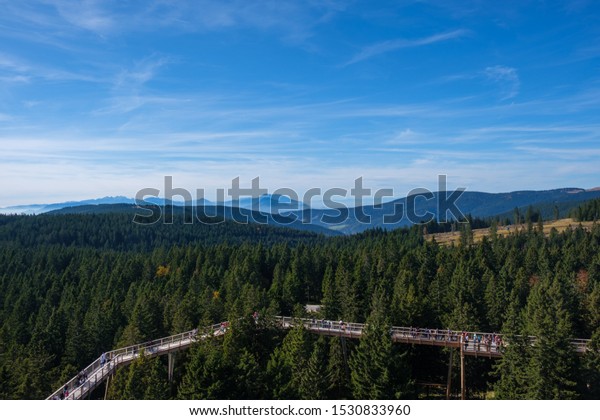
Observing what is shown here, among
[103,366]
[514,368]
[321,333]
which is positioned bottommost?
[103,366]

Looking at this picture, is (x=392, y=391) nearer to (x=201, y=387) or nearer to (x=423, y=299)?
(x=201, y=387)

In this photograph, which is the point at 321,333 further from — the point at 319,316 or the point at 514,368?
the point at 514,368

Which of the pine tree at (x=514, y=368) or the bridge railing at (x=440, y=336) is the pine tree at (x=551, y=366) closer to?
the pine tree at (x=514, y=368)

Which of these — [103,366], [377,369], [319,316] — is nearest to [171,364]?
[103,366]

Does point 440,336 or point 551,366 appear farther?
point 440,336

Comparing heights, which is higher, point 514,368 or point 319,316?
point 514,368

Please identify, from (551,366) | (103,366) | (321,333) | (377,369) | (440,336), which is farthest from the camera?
(321,333)

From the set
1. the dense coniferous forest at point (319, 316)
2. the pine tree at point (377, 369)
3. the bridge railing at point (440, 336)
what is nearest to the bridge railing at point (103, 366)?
the dense coniferous forest at point (319, 316)

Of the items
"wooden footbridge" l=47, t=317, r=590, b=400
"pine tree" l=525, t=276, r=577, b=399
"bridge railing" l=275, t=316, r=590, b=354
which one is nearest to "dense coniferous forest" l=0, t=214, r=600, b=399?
"pine tree" l=525, t=276, r=577, b=399
